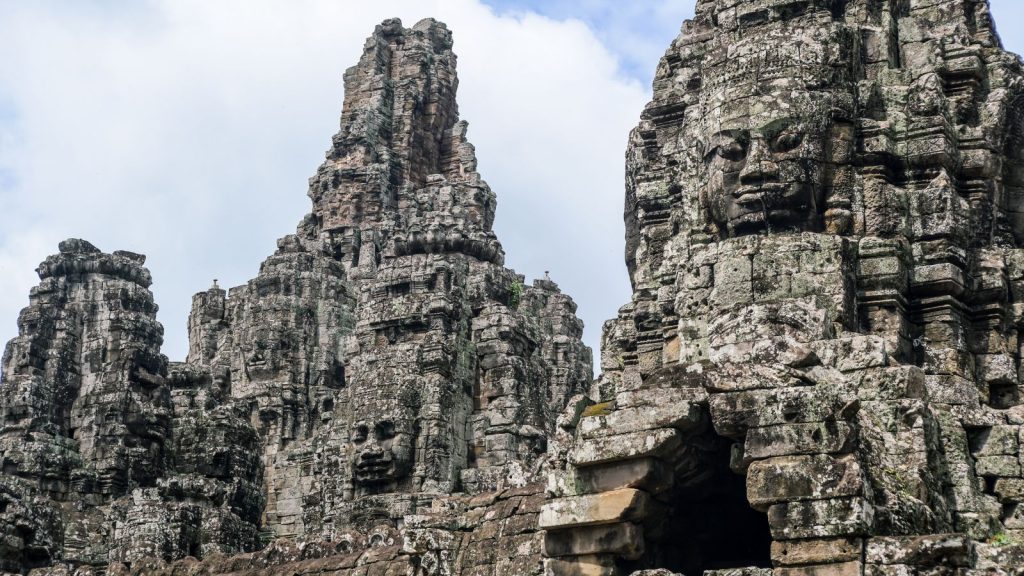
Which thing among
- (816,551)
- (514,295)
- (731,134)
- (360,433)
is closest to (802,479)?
(816,551)

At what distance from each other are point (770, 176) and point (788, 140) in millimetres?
468

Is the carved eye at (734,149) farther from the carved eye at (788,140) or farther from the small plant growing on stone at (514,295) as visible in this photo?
the small plant growing on stone at (514,295)

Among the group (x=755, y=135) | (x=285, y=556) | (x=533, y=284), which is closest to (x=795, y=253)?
(x=755, y=135)

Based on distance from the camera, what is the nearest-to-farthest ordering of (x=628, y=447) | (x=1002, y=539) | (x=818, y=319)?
(x=628, y=447)
(x=1002, y=539)
(x=818, y=319)

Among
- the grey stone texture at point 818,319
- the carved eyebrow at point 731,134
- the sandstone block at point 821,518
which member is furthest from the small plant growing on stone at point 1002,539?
the carved eyebrow at point 731,134

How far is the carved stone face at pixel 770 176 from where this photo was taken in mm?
17672

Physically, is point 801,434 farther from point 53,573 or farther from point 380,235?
point 380,235

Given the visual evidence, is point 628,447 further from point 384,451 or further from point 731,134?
point 384,451

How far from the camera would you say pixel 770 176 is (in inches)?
696

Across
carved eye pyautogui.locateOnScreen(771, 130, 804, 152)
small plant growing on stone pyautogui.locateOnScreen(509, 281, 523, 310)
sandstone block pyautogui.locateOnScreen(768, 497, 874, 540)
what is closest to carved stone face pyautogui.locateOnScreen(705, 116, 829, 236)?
carved eye pyautogui.locateOnScreen(771, 130, 804, 152)

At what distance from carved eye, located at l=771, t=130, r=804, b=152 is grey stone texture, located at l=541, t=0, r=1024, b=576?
0.08ft

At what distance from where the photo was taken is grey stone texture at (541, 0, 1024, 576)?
14188 mm

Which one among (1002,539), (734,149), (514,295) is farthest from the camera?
(514,295)

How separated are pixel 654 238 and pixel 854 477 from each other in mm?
7812
